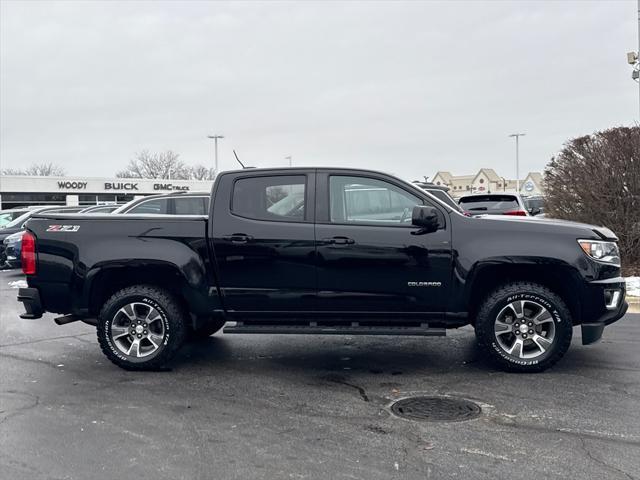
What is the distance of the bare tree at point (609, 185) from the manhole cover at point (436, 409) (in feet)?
26.3

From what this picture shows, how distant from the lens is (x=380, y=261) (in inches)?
230

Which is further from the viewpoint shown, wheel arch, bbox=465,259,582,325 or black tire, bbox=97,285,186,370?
black tire, bbox=97,285,186,370

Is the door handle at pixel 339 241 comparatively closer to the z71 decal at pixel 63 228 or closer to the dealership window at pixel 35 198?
the z71 decal at pixel 63 228

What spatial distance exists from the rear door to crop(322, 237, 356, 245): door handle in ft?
0.46

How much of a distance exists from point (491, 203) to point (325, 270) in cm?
893

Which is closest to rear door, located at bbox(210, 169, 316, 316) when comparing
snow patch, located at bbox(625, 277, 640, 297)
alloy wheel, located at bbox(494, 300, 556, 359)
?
alloy wheel, located at bbox(494, 300, 556, 359)

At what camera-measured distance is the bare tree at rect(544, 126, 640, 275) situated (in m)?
11.5

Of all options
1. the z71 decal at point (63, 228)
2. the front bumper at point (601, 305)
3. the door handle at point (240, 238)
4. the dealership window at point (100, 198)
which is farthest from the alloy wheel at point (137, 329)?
the dealership window at point (100, 198)

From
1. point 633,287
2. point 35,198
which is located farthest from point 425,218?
point 35,198

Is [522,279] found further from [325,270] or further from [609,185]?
[609,185]

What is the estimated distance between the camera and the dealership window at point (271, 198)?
6.10m

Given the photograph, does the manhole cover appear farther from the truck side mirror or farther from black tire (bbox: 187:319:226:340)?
black tire (bbox: 187:319:226:340)

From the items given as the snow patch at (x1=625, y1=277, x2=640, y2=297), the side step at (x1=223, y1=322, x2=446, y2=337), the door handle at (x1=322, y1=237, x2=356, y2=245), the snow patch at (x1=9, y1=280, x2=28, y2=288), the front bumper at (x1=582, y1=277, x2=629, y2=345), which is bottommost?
the snow patch at (x1=9, y1=280, x2=28, y2=288)

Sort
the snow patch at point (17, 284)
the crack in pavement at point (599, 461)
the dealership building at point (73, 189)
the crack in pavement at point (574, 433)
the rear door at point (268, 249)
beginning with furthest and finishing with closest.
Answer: the dealership building at point (73, 189) < the snow patch at point (17, 284) < the rear door at point (268, 249) < the crack in pavement at point (574, 433) < the crack in pavement at point (599, 461)
